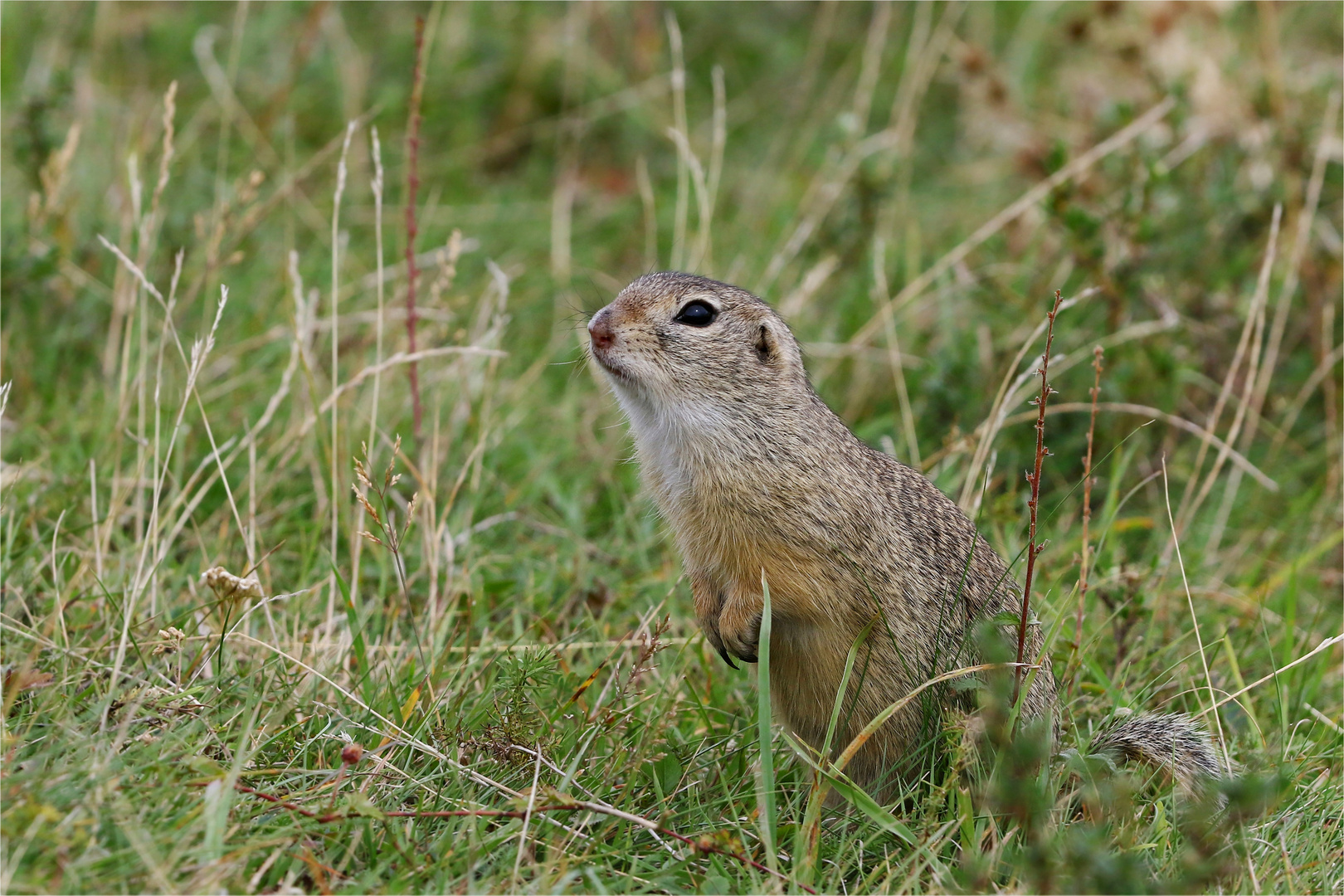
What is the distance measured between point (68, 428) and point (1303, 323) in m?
4.90

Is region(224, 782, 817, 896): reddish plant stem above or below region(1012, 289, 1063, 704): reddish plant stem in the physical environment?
below

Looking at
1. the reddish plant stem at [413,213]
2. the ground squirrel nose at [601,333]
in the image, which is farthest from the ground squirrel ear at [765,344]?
the reddish plant stem at [413,213]

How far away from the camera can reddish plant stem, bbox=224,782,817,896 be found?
2.82 m

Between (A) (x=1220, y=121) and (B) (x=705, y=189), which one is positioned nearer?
(B) (x=705, y=189)

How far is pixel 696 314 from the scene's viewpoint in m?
3.79

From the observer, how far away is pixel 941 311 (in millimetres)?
5910

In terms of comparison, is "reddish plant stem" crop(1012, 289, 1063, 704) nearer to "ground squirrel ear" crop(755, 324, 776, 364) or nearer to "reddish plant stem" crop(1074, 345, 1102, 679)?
"reddish plant stem" crop(1074, 345, 1102, 679)

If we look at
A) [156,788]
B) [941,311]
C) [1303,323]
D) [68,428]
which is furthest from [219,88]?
[1303,323]

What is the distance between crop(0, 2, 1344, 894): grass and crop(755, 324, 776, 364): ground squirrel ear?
32.8 inches

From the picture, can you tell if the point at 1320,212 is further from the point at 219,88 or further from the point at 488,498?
the point at 219,88

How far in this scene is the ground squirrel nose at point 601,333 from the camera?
141 inches

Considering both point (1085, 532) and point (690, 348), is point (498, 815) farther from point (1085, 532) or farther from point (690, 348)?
point (1085, 532)

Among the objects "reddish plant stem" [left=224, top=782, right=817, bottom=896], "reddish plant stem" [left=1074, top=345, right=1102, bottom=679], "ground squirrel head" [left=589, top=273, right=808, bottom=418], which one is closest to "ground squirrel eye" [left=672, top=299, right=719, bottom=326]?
"ground squirrel head" [left=589, top=273, right=808, bottom=418]

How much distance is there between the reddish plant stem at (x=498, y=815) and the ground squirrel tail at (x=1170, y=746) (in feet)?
3.31
